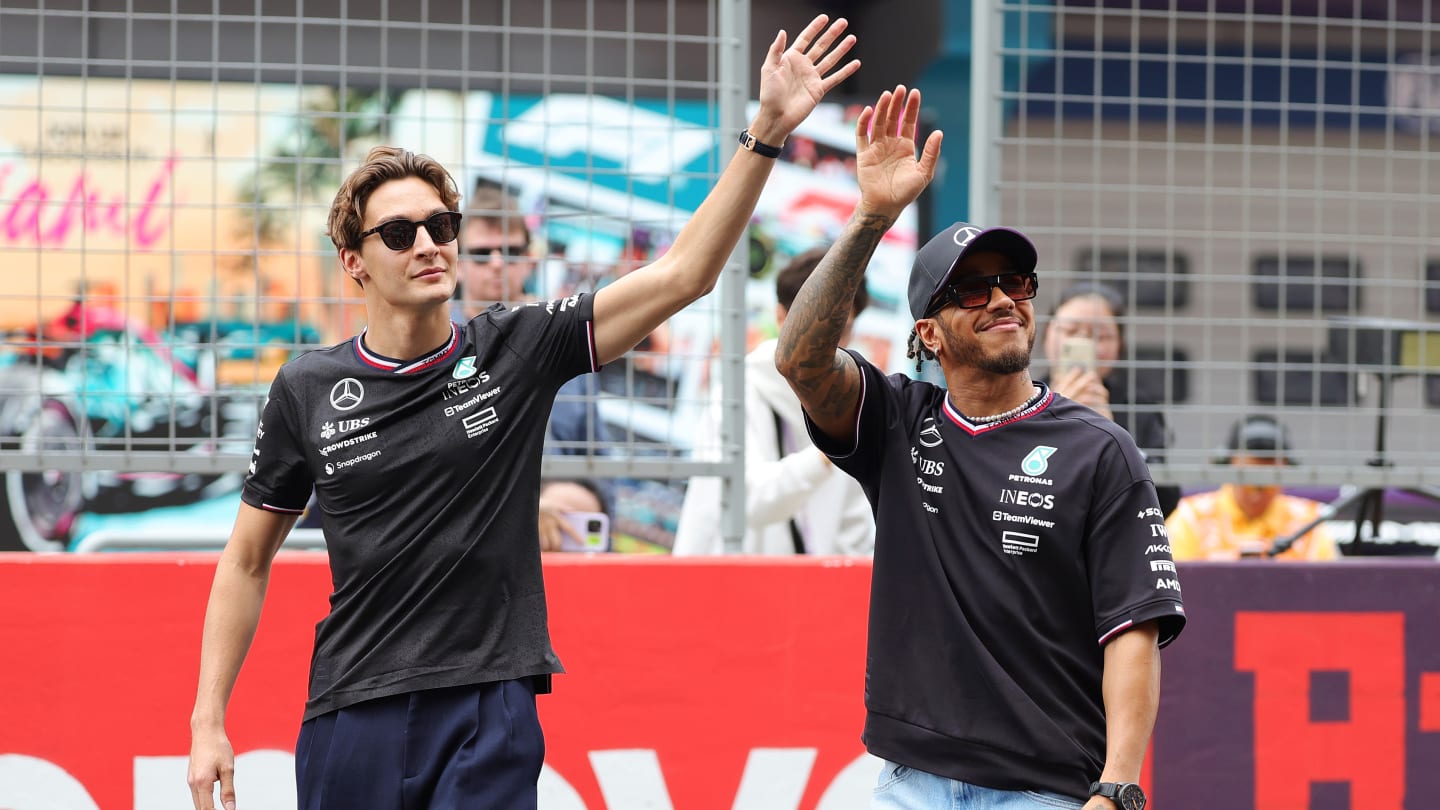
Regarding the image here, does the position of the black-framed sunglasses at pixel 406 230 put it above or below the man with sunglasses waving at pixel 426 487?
above

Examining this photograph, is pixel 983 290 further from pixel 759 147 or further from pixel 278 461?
pixel 278 461

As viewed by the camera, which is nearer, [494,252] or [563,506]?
[494,252]

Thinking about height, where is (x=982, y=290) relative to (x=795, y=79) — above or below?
below

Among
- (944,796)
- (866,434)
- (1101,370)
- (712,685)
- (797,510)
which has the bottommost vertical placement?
(712,685)

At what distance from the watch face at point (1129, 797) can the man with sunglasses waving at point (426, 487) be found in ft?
4.04

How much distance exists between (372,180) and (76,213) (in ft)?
5.90

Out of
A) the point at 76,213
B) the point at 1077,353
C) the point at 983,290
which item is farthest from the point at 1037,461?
the point at 76,213

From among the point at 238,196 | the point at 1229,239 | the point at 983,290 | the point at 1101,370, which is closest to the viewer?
the point at 983,290

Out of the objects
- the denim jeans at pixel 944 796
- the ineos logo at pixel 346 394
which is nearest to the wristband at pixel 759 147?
the ineos logo at pixel 346 394

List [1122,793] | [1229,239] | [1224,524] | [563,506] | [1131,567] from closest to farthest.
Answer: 1. [1122,793]
2. [1131,567]
3. [1229,239]
4. [563,506]
5. [1224,524]

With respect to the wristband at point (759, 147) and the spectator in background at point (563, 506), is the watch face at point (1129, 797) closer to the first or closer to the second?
the wristband at point (759, 147)

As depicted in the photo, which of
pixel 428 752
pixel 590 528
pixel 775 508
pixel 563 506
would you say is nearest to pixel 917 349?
pixel 428 752

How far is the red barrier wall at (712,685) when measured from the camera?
14.8 ft

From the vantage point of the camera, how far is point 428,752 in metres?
3.16
